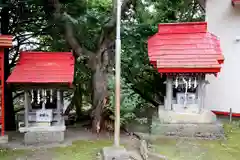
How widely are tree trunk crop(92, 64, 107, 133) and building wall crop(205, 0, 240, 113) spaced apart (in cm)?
454

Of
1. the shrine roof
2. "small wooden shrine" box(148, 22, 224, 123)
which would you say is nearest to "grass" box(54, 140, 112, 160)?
"small wooden shrine" box(148, 22, 224, 123)

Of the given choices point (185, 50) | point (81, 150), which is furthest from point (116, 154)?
point (185, 50)

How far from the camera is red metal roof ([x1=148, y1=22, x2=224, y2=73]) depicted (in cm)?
895

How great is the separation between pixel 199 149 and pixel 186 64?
258cm

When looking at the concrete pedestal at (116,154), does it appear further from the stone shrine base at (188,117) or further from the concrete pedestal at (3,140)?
the concrete pedestal at (3,140)

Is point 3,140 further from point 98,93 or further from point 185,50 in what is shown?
point 185,50

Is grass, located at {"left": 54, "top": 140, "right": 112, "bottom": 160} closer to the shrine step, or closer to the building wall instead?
the shrine step

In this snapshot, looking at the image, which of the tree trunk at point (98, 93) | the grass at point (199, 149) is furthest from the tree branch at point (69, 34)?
the grass at point (199, 149)

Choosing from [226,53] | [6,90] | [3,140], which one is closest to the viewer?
[3,140]

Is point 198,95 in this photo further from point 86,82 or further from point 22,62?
point 22,62

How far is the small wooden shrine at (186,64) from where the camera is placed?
9.00 meters

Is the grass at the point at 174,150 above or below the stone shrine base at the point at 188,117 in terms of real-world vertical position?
below

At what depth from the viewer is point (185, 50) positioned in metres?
9.48

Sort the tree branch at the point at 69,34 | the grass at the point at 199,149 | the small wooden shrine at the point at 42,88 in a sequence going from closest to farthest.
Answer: the grass at the point at 199,149, the small wooden shrine at the point at 42,88, the tree branch at the point at 69,34
